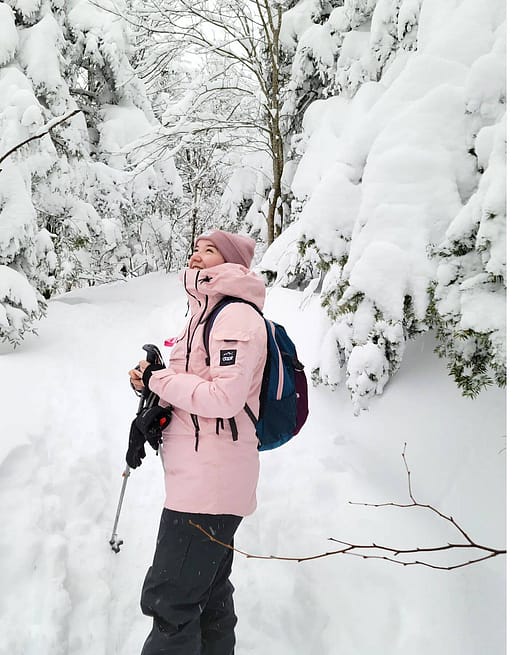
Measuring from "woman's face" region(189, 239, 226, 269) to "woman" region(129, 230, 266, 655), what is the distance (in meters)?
0.11

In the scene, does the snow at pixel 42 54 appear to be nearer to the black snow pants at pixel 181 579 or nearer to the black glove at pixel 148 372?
the black glove at pixel 148 372

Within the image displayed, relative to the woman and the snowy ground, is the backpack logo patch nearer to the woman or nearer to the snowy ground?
the woman

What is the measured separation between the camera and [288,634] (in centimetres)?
271

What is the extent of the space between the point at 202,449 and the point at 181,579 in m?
0.54

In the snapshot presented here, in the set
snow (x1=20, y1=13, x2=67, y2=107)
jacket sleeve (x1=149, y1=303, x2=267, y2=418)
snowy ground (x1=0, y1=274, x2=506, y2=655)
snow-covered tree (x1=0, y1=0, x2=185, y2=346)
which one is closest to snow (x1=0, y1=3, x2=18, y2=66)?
snow-covered tree (x1=0, y1=0, x2=185, y2=346)

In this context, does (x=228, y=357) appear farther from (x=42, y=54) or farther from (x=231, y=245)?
(x=42, y=54)

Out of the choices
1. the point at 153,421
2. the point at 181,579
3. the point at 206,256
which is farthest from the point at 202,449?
the point at 206,256

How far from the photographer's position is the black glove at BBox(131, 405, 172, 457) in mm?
2105

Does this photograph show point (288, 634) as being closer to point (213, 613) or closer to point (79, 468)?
point (213, 613)

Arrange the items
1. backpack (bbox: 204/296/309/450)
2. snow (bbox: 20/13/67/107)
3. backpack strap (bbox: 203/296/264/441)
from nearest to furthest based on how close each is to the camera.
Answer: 1. backpack strap (bbox: 203/296/264/441)
2. backpack (bbox: 204/296/309/450)
3. snow (bbox: 20/13/67/107)

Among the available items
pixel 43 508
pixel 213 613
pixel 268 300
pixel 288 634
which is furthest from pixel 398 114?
pixel 268 300

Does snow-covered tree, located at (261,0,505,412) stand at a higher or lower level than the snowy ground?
higher

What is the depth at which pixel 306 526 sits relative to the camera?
326 cm

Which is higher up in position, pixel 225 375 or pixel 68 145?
pixel 68 145
